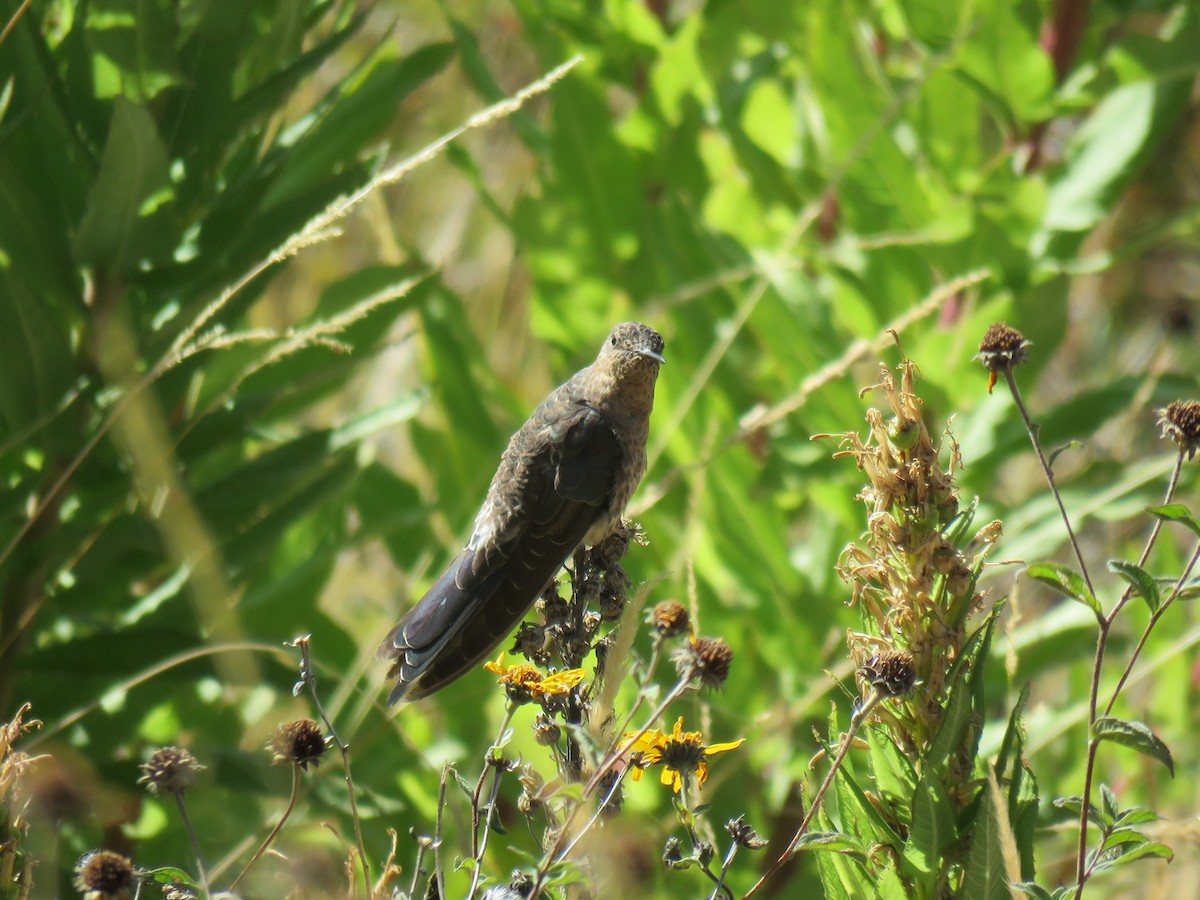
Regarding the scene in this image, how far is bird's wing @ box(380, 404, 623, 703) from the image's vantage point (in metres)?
1.80

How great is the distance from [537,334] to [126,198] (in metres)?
1.36

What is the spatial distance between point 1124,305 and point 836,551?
4033mm

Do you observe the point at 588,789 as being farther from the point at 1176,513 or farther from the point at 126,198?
the point at 126,198

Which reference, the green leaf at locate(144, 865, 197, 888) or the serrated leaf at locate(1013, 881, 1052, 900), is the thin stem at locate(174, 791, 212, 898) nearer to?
the green leaf at locate(144, 865, 197, 888)

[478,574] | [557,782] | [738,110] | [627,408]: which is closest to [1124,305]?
[738,110]

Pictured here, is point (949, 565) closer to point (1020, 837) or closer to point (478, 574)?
point (1020, 837)

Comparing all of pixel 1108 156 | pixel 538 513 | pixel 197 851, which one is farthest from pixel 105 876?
pixel 1108 156

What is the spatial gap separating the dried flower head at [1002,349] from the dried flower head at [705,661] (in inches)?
16.2

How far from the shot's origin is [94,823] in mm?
2174

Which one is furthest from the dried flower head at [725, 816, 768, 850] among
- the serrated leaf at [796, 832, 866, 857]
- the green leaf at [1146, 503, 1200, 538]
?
the green leaf at [1146, 503, 1200, 538]

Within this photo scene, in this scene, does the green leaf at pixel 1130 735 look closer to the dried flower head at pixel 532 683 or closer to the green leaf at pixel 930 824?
the green leaf at pixel 930 824

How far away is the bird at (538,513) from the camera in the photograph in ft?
5.95

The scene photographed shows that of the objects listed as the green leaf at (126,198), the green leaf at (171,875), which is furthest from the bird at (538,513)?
the green leaf at (126,198)

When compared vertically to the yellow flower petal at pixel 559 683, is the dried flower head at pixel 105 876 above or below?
above
